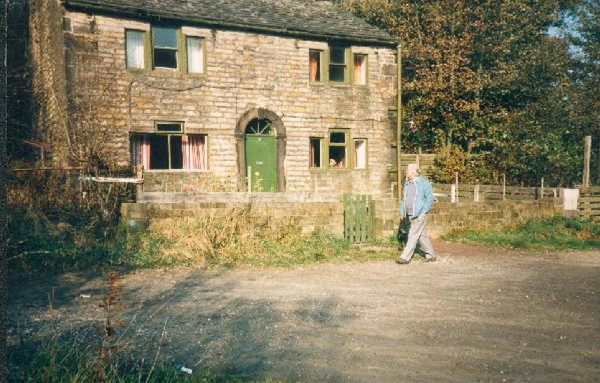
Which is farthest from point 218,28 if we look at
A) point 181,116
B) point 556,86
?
point 556,86

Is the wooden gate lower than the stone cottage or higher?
lower

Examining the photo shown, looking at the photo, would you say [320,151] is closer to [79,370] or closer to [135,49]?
[135,49]

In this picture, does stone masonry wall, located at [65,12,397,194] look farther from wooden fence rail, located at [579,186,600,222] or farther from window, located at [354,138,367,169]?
wooden fence rail, located at [579,186,600,222]

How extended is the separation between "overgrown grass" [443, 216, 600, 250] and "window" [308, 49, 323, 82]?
26.8 feet

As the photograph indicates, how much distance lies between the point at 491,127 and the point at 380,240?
45.7ft

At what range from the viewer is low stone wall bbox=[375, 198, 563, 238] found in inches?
413

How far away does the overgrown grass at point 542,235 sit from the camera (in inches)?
412

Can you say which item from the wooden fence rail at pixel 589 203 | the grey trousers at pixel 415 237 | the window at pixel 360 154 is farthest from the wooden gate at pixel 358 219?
the wooden fence rail at pixel 589 203

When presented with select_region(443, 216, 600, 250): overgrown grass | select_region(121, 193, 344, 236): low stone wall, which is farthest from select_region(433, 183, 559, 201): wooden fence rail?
select_region(121, 193, 344, 236): low stone wall

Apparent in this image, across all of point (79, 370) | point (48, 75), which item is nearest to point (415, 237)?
point (79, 370)

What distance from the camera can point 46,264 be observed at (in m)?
7.47

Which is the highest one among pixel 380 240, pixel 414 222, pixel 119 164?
pixel 119 164

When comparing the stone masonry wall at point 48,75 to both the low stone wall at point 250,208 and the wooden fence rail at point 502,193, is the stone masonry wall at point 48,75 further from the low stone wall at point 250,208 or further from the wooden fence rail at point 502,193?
the wooden fence rail at point 502,193

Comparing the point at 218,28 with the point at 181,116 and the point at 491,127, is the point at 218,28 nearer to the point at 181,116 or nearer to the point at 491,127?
the point at 181,116
